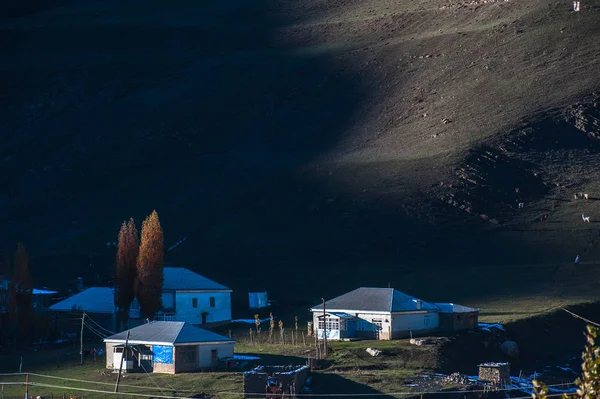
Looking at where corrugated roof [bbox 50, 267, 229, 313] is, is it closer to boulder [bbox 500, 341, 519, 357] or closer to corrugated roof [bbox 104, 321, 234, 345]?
corrugated roof [bbox 104, 321, 234, 345]

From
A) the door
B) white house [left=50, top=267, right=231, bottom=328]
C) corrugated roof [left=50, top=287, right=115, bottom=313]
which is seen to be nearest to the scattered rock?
the door

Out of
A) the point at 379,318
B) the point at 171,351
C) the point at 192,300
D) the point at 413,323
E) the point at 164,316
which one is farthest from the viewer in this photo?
the point at 192,300

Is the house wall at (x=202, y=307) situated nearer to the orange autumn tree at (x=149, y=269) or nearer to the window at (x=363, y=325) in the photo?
the orange autumn tree at (x=149, y=269)

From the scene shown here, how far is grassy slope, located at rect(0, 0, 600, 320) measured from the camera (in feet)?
358

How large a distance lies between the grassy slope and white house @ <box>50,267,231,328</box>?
27.2 ft

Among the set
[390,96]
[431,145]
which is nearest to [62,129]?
[390,96]

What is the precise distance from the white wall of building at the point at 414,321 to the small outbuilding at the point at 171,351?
13.4 metres

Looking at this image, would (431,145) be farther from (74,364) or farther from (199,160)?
(74,364)

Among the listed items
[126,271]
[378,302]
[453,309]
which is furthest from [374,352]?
[126,271]

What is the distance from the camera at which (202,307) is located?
87.7 metres

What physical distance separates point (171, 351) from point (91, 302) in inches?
933

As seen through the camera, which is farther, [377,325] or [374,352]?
[377,325]

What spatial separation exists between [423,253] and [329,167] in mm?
28513

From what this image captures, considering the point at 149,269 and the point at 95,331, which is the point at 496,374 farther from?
the point at 95,331
